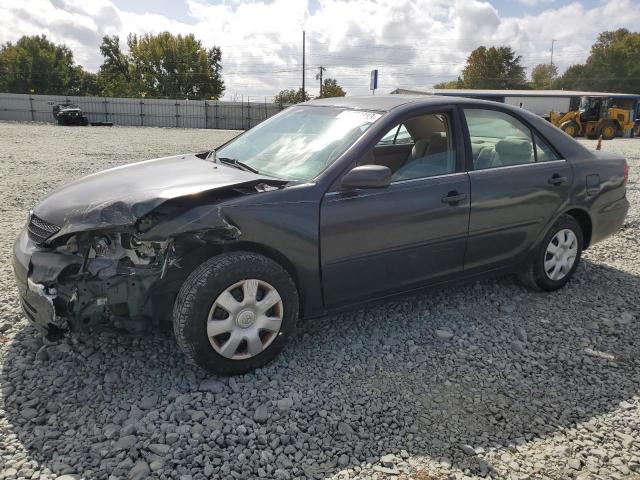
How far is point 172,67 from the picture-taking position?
203 ft

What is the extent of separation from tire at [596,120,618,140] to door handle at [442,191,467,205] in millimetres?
28263

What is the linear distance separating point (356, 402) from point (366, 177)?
1307 mm

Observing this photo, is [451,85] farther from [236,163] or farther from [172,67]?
[236,163]

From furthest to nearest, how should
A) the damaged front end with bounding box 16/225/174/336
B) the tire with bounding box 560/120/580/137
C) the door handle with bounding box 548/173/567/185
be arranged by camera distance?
the tire with bounding box 560/120/580/137, the door handle with bounding box 548/173/567/185, the damaged front end with bounding box 16/225/174/336

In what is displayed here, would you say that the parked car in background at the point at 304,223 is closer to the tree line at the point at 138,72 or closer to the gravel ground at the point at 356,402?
the gravel ground at the point at 356,402

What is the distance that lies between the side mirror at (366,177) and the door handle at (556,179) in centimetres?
175

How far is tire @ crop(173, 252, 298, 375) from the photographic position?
279 centimetres

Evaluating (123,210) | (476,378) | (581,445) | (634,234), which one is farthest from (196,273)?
(634,234)

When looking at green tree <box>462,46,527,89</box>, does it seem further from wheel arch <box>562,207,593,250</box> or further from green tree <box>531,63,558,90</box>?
wheel arch <box>562,207,593,250</box>

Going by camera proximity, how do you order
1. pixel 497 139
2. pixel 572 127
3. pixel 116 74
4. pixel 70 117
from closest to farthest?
pixel 497 139 → pixel 572 127 → pixel 70 117 → pixel 116 74

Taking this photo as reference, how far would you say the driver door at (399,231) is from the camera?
10.5 ft

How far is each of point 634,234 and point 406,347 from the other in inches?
Answer: 174

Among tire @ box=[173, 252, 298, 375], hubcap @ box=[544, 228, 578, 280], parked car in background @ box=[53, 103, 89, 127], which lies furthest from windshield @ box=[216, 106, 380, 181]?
parked car in background @ box=[53, 103, 89, 127]

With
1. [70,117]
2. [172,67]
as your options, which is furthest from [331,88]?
[70,117]
